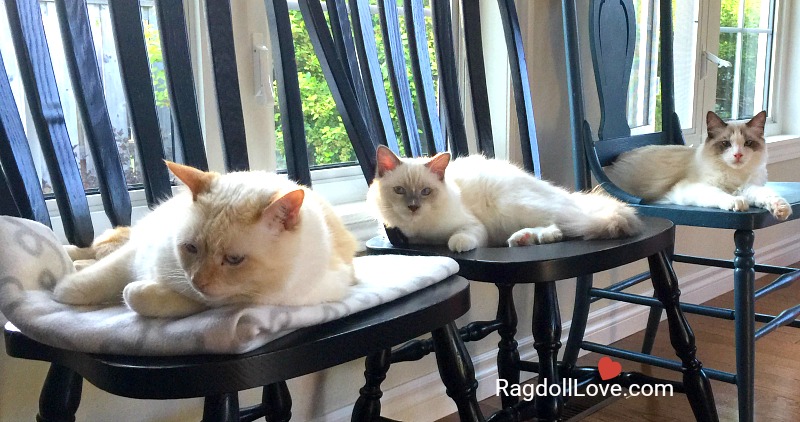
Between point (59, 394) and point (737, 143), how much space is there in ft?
5.19

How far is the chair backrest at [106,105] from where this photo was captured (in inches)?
34.4

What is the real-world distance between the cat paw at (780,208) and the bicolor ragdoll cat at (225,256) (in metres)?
A: 1.02

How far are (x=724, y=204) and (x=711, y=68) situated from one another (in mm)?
1282

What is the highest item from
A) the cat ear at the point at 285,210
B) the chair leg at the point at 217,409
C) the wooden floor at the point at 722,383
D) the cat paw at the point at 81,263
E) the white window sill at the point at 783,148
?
the cat ear at the point at 285,210

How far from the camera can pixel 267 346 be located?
0.64 m

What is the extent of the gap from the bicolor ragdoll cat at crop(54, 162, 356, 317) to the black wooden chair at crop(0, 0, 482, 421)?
0.06 meters

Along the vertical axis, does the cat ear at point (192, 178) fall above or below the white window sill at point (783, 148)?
above

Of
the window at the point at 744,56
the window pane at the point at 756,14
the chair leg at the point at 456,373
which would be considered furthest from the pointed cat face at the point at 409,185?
the window pane at the point at 756,14

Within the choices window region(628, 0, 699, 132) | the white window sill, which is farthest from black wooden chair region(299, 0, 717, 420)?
the white window sill

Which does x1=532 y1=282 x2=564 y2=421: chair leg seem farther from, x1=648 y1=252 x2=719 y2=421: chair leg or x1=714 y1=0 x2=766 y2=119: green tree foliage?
x1=714 y1=0 x2=766 y2=119: green tree foliage

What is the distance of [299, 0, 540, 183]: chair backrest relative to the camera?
113 cm

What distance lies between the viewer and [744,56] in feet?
9.40

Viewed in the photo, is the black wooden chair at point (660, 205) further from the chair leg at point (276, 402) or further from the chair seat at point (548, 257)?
the chair leg at point (276, 402)

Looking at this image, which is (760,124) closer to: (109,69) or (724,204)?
(724,204)
